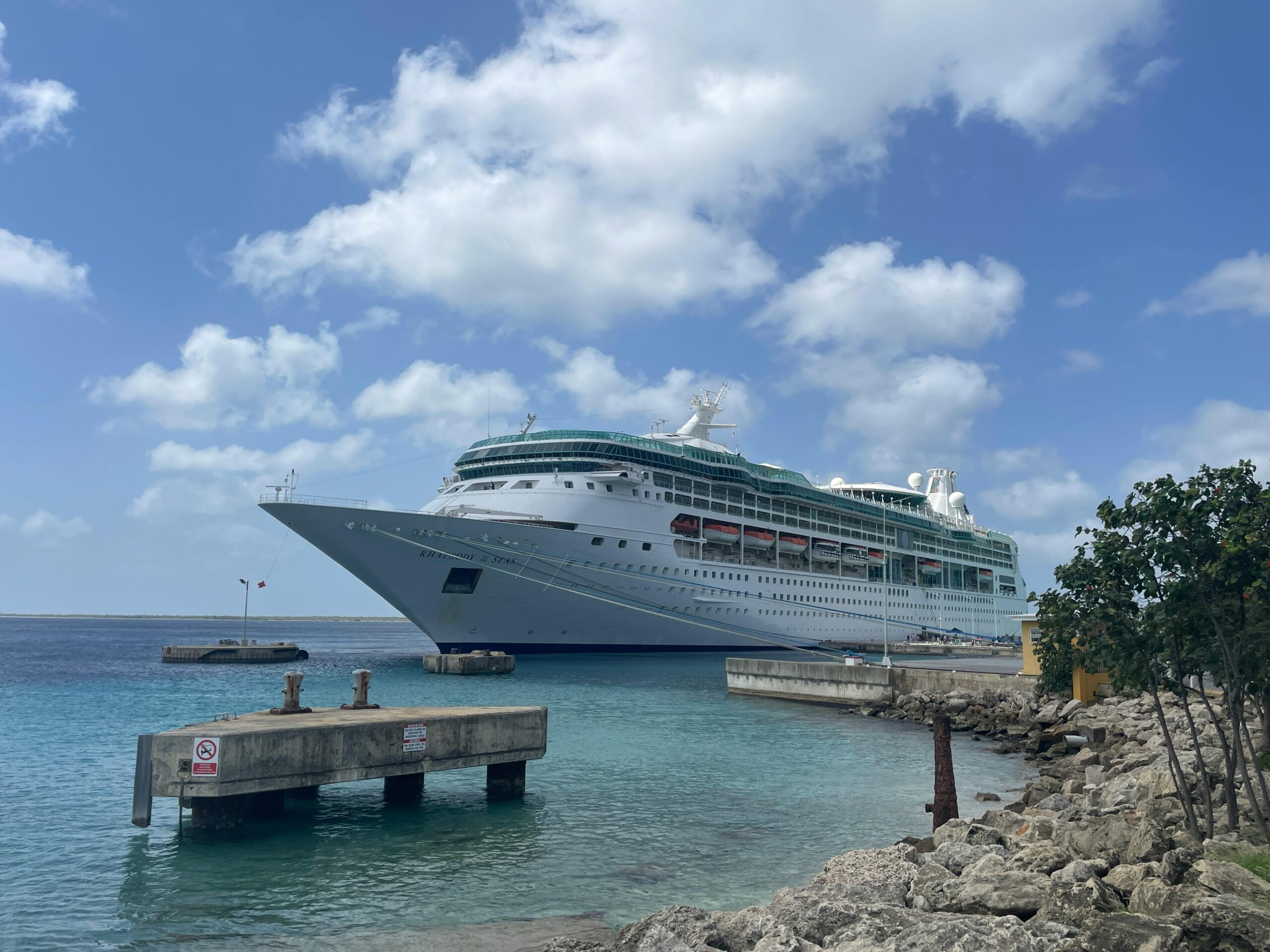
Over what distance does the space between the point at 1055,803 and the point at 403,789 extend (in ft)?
33.9

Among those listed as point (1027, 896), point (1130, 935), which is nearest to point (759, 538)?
point (1027, 896)

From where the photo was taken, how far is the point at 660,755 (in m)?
20.5

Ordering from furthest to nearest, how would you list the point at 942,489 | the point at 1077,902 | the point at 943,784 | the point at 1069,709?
the point at 942,489 → the point at 1069,709 → the point at 943,784 → the point at 1077,902

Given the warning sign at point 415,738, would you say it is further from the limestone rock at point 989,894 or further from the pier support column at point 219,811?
the limestone rock at point 989,894

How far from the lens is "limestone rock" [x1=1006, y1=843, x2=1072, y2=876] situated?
361 inches

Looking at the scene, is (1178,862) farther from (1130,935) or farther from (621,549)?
(621,549)

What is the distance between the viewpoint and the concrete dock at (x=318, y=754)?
1173cm

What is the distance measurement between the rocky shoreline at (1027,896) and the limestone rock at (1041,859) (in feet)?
0.05

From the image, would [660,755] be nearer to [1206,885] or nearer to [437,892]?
[437,892]

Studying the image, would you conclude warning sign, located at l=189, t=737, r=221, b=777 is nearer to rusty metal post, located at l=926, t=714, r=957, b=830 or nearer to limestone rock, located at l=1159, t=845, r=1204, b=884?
rusty metal post, located at l=926, t=714, r=957, b=830

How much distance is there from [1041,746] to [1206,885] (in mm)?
16510

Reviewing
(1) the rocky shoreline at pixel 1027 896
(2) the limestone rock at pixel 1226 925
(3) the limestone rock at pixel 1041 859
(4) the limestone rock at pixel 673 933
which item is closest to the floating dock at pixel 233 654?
(1) the rocky shoreline at pixel 1027 896

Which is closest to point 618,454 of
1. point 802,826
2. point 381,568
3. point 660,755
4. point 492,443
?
point 492,443

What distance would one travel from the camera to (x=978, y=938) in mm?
6695
